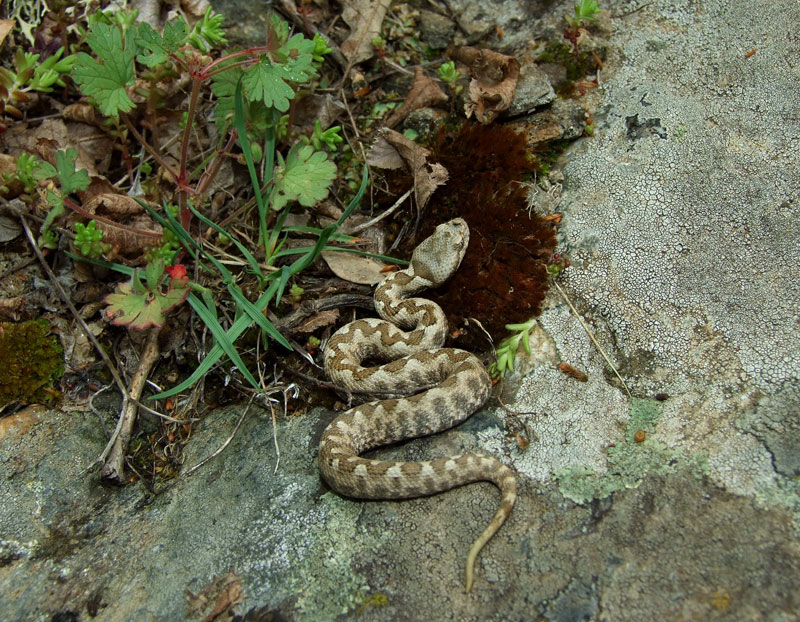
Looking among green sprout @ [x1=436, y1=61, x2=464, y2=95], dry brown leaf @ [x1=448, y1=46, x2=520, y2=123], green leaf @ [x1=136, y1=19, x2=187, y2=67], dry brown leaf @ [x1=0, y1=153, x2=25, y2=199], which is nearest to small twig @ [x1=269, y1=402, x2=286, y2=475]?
green leaf @ [x1=136, y1=19, x2=187, y2=67]

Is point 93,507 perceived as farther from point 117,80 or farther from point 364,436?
point 117,80

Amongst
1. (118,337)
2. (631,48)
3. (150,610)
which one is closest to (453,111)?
(631,48)

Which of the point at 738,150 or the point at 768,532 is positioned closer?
the point at 768,532

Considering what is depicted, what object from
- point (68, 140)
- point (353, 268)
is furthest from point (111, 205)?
point (353, 268)

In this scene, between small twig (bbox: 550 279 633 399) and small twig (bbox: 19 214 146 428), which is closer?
small twig (bbox: 550 279 633 399)

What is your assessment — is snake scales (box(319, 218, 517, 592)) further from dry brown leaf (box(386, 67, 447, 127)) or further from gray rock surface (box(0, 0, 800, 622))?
dry brown leaf (box(386, 67, 447, 127))

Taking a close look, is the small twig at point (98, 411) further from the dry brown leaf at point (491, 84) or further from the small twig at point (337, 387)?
the dry brown leaf at point (491, 84)
